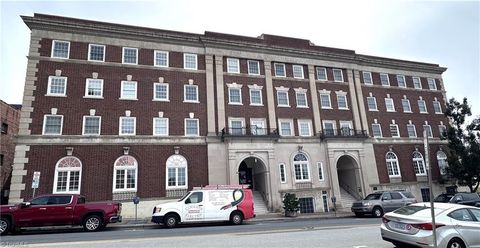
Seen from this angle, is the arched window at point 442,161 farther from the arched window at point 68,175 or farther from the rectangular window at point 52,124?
the rectangular window at point 52,124

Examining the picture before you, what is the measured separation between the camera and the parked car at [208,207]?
16.1m

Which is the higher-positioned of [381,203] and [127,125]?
[127,125]

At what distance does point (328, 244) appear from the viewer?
31.4 ft

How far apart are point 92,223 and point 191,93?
1393cm

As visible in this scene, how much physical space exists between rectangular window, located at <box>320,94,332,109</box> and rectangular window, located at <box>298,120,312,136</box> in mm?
2752

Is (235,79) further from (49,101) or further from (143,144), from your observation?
(49,101)

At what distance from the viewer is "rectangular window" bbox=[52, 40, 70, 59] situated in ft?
75.6

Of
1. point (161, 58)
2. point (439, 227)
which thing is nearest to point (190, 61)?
point (161, 58)

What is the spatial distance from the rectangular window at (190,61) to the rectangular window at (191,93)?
1878mm

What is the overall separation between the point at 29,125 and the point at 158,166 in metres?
9.54

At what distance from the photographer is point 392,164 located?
31.2 meters

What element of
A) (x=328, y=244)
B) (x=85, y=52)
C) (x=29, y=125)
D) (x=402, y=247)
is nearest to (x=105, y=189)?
(x=29, y=125)

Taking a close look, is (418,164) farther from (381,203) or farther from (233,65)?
(233,65)

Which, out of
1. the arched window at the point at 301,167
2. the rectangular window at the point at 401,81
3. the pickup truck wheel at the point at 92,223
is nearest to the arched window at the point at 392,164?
the rectangular window at the point at 401,81
